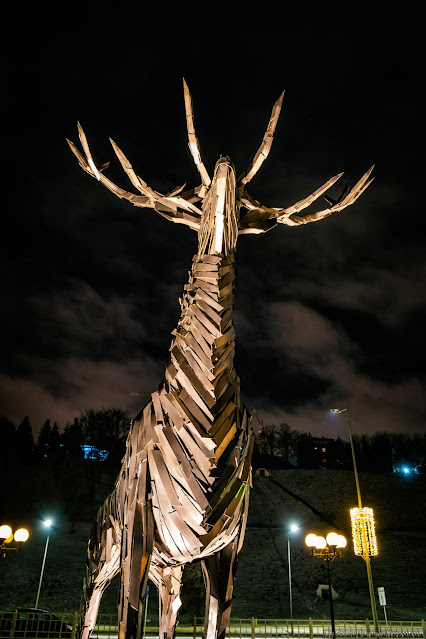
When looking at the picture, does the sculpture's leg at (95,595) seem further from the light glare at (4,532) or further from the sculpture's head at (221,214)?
the light glare at (4,532)

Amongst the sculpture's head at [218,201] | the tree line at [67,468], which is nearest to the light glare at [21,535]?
the sculpture's head at [218,201]

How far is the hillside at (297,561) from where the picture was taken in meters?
26.4

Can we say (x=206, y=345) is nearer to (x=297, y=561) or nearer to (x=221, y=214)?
(x=221, y=214)

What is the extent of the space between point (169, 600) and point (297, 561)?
33637 mm

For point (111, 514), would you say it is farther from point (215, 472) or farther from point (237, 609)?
point (237, 609)

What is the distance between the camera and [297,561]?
3462cm

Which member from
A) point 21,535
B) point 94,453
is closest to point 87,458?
point 94,453

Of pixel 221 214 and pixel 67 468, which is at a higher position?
pixel 67 468

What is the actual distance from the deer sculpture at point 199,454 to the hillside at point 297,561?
2298cm

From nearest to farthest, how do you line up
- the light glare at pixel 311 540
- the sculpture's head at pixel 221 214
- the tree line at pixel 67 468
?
1. the sculpture's head at pixel 221 214
2. the light glare at pixel 311 540
3. the tree line at pixel 67 468

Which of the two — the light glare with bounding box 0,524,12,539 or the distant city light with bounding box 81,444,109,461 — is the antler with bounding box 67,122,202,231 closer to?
the light glare with bounding box 0,524,12,539

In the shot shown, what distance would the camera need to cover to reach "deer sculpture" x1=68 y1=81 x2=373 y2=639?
3691 mm

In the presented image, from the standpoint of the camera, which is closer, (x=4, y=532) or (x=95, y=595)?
(x=95, y=595)

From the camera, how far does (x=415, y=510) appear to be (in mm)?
48938
